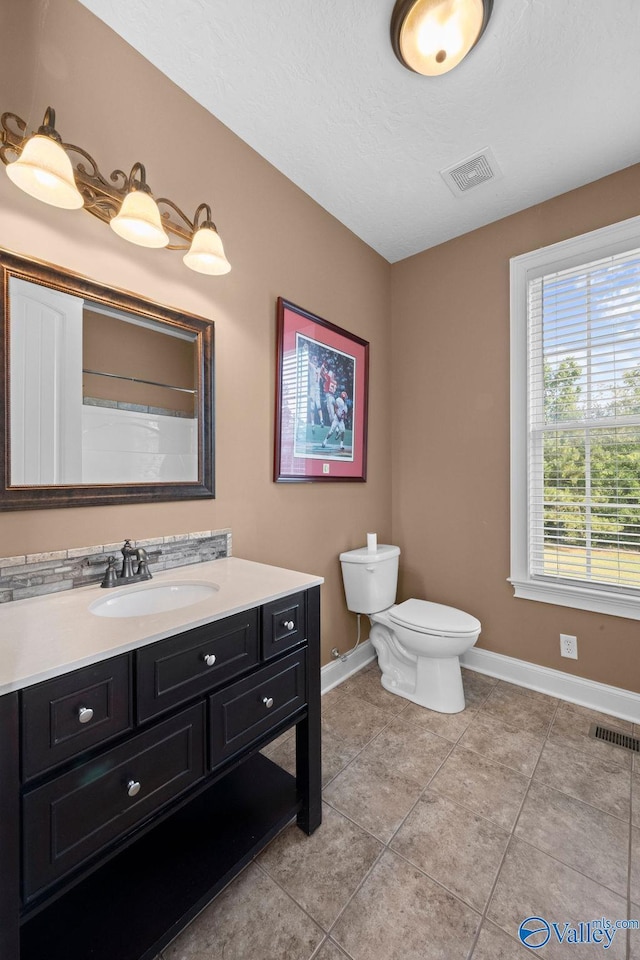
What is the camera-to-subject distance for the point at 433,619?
2061 millimetres

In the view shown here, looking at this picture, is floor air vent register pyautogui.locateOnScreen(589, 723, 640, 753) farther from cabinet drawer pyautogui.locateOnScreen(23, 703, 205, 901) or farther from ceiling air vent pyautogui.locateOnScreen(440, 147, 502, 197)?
ceiling air vent pyautogui.locateOnScreen(440, 147, 502, 197)

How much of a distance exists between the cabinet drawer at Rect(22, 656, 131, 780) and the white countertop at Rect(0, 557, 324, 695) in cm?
3

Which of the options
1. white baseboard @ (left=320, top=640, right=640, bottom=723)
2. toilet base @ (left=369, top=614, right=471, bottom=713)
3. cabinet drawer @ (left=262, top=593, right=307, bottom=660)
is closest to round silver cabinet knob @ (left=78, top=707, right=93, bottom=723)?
cabinet drawer @ (left=262, top=593, right=307, bottom=660)

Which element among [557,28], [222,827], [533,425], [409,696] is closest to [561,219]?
[557,28]

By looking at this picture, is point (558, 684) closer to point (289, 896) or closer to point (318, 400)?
point (289, 896)

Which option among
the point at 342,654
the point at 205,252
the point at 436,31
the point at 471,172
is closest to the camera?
the point at 436,31

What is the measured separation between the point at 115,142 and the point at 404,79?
1099mm

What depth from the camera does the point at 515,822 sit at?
1372mm

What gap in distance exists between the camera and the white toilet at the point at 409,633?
6.47 feet

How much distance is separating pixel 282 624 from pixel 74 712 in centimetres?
57

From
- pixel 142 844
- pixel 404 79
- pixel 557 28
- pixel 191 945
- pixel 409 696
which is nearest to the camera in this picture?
pixel 191 945

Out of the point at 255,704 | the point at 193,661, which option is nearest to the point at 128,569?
the point at 193,661

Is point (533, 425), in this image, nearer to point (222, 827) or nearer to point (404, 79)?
point (404, 79)

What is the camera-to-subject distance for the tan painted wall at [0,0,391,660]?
1.21 m
